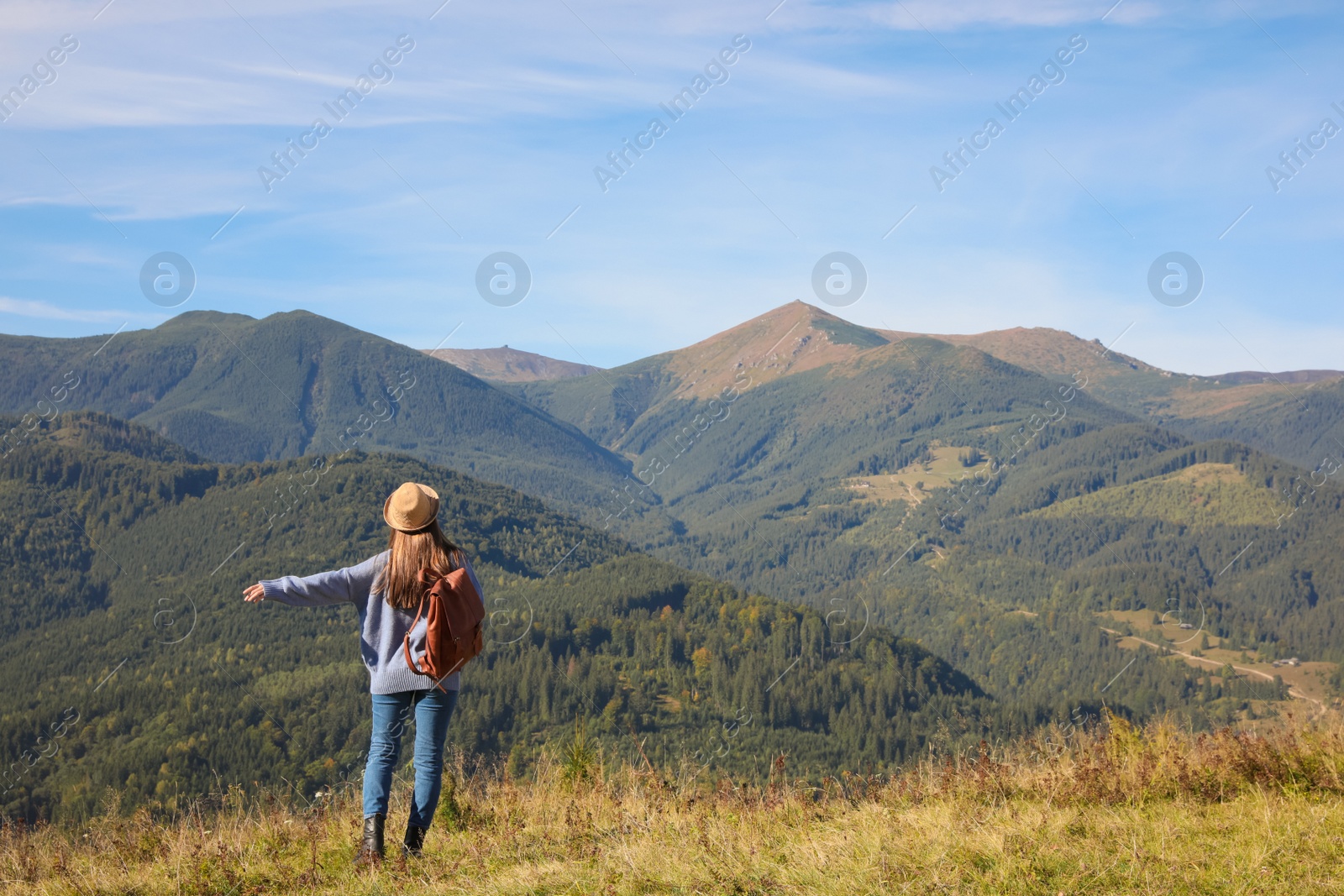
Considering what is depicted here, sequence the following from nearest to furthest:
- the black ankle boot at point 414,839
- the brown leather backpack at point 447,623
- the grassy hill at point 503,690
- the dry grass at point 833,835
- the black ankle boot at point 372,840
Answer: the dry grass at point 833,835, the brown leather backpack at point 447,623, the black ankle boot at point 372,840, the black ankle boot at point 414,839, the grassy hill at point 503,690

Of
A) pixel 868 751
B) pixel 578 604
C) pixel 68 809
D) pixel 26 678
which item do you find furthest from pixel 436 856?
pixel 26 678

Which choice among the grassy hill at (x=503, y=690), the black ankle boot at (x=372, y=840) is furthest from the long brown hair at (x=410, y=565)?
the grassy hill at (x=503, y=690)

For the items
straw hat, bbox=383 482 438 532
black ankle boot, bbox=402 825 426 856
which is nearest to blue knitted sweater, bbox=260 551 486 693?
straw hat, bbox=383 482 438 532

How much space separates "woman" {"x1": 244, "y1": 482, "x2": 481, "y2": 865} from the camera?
26.1 ft

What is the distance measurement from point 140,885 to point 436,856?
8.56ft

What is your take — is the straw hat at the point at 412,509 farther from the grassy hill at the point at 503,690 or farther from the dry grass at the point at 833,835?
the grassy hill at the point at 503,690

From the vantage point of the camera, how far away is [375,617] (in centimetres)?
814

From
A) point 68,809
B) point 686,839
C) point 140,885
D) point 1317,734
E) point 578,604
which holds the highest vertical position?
point 1317,734

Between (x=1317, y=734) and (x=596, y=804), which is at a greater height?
(x=1317, y=734)

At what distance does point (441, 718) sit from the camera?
8000 millimetres

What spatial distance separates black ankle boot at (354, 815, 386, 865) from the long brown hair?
1.92 meters

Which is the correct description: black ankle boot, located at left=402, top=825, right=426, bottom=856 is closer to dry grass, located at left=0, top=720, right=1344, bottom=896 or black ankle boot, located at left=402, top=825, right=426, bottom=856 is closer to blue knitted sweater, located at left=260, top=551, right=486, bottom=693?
dry grass, located at left=0, top=720, right=1344, bottom=896

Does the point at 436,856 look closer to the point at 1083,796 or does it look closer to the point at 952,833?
the point at 952,833

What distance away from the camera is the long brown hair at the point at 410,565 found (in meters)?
7.96
